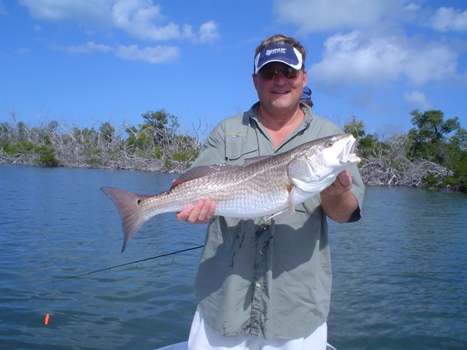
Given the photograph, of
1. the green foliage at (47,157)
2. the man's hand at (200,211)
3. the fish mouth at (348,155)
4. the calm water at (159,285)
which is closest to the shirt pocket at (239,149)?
the man's hand at (200,211)

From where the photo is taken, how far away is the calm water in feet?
22.5

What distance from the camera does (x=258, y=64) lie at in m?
3.22

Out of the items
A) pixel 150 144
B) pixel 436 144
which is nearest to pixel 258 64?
pixel 436 144

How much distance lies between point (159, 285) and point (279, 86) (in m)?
6.69

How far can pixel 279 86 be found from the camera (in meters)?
3.18

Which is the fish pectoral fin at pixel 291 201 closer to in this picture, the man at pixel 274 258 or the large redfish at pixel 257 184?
the large redfish at pixel 257 184

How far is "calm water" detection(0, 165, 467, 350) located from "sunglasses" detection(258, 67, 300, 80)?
492 cm

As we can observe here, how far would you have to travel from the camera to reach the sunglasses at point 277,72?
315 centimetres

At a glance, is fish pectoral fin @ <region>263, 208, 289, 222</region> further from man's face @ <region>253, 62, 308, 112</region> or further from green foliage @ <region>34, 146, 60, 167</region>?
green foliage @ <region>34, 146, 60, 167</region>

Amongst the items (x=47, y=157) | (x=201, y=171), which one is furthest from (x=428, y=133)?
(x=201, y=171)

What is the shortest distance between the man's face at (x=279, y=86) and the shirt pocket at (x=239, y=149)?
327mm

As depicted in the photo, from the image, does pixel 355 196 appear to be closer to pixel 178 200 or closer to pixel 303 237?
pixel 303 237

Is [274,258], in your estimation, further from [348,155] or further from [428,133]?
[428,133]

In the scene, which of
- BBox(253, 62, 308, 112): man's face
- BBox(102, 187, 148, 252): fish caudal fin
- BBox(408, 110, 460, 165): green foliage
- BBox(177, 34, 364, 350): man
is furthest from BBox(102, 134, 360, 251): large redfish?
BBox(408, 110, 460, 165): green foliage
